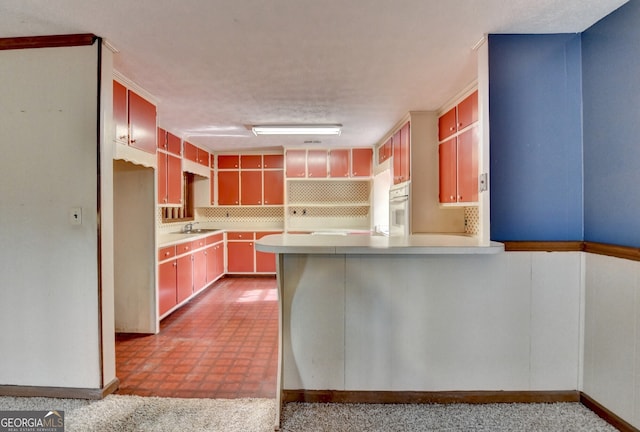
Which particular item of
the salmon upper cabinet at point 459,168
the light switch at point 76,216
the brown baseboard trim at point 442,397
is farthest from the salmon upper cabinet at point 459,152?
the light switch at point 76,216

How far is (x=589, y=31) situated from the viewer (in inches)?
74.8

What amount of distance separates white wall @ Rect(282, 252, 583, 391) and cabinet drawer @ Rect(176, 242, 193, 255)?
7.73 ft

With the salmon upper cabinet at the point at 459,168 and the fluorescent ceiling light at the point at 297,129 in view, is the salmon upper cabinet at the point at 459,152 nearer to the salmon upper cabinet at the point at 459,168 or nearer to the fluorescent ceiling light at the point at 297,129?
the salmon upper cabinet at the point at 459,168

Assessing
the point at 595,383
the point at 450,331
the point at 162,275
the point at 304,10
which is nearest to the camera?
the point at 304,10

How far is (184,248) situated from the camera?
3.97m

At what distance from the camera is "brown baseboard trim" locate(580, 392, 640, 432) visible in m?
1.65

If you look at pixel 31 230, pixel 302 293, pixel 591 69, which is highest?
pixel 591 69

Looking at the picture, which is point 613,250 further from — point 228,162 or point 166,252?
point 228,162

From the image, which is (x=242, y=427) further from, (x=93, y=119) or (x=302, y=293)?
(x=93, y=119)

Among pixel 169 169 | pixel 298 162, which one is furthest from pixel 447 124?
pixel 169 169

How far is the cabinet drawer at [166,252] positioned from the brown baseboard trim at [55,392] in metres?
1.44

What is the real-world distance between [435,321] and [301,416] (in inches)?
39.9

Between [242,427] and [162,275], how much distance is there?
2.14m

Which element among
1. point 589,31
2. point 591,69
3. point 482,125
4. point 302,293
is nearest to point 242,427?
point 302,293
